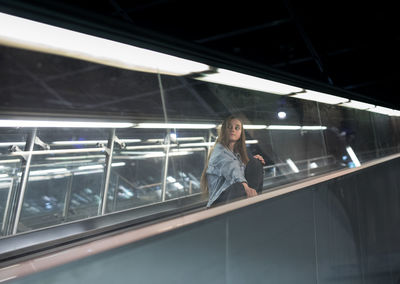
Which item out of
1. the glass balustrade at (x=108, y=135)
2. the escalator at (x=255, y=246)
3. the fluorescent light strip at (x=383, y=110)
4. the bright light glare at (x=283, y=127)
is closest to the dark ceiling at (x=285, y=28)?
the fluorescent light strip at (x=383, y=110)

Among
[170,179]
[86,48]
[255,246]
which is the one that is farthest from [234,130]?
[86,48]

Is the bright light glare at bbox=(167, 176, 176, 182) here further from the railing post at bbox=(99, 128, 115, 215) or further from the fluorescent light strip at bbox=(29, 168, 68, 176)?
the fluorescent light strip at bbox=(29, 168, 68, 176)

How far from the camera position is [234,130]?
2062mm

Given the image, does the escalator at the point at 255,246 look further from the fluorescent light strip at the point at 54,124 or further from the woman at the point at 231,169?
the fluorescent light strip at the point at 54,124

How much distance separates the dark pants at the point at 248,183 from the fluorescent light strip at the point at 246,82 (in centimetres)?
60

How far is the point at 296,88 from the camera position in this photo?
269 centimetres

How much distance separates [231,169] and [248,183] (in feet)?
0.54

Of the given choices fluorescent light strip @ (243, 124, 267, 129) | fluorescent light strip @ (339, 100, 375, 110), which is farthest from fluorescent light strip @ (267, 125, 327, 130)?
fluorescent light strip @ (339, 100, 375, 110)

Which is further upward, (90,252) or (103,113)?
(103,113)

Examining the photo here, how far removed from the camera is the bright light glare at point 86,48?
1.29m

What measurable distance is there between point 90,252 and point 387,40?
5.32 m

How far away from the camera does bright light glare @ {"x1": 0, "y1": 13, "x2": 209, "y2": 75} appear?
1.29 m

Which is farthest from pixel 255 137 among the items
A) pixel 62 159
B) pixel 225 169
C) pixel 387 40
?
pixel 387 40

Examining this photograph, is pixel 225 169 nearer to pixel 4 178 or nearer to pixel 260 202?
pixel 260 202
